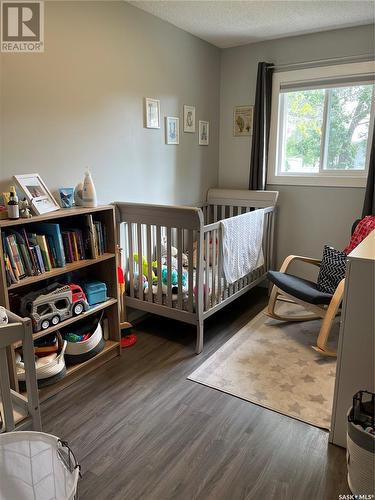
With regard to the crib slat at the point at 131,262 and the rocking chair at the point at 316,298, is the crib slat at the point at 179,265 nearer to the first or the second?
the crib slat at the point at 131,262

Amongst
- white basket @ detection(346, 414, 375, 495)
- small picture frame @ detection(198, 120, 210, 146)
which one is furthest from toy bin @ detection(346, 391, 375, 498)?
small picture frame @ detection(198, 120, 210, 146)

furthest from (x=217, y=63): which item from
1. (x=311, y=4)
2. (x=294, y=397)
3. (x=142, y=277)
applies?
(x=294, y=397)

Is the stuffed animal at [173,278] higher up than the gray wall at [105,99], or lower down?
lower down

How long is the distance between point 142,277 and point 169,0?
2.00m

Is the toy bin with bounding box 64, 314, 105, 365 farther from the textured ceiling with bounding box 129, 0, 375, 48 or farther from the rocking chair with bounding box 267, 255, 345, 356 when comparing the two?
the textured ceiling with bounding box 129, 0, 375, 48

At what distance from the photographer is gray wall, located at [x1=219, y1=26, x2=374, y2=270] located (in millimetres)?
3346

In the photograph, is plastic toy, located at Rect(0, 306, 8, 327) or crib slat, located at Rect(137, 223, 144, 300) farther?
crib slat, located at Rect(137, 223, 144, 300)

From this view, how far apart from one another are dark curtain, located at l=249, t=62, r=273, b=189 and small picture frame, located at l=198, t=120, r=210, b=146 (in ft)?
1.53

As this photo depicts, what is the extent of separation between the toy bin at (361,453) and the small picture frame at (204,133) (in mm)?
2870

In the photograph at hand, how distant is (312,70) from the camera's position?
11.3 ft

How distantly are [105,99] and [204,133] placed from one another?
4.54 feet

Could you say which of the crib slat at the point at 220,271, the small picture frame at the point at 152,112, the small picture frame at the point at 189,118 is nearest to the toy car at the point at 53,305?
the crib slat at the point at 220,271

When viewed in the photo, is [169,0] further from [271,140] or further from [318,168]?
[318,168]

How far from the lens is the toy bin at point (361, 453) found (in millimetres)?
1382
